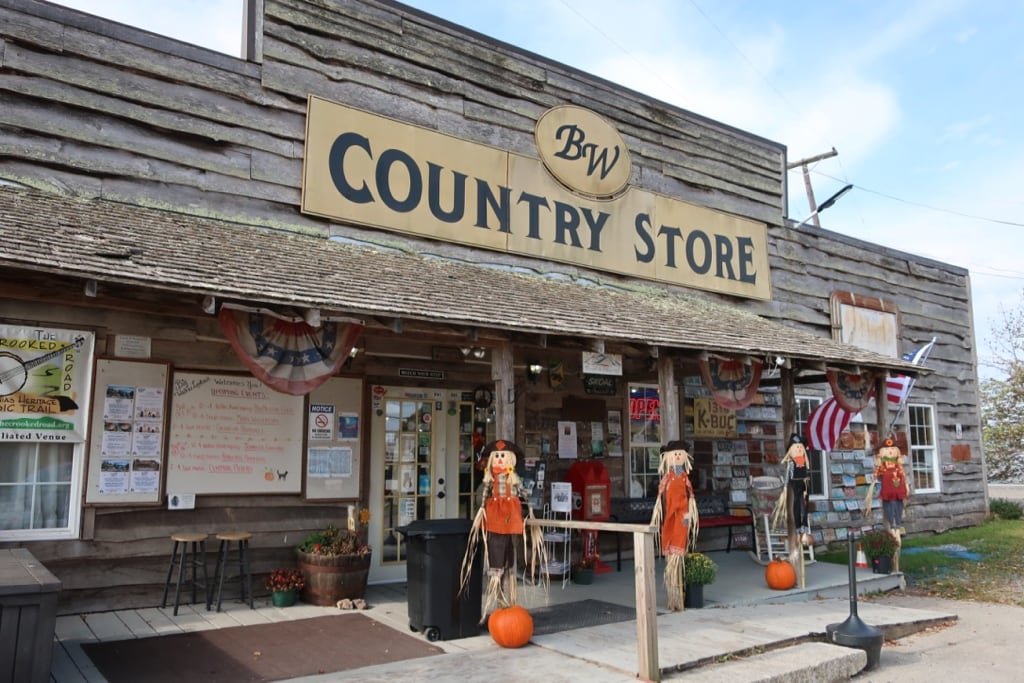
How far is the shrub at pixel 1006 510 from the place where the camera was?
16.7 meters

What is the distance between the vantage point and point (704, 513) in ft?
36.8

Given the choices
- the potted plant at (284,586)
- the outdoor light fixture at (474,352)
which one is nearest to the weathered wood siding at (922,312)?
the outdoor light fixture at (474,352)

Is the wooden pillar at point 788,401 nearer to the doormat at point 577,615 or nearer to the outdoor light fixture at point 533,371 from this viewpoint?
the outdoor light fixture at point 533,371

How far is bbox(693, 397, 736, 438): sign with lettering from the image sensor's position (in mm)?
11938

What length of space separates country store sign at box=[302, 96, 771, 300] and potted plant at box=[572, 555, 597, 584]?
12.9ft

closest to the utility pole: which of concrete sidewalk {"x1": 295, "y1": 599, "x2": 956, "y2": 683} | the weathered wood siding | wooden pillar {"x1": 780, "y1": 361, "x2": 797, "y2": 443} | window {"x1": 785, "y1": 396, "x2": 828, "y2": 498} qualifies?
the weathered wood siding

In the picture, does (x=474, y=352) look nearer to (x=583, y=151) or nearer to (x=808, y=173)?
(x=583, y=151)

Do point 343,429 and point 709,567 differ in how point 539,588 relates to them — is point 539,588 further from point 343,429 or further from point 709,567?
point 343,429

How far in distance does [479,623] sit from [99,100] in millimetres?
6042

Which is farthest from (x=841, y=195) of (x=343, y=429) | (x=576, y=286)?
(x=343, y=429)

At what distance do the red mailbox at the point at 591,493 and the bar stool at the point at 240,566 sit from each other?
3.96 meters

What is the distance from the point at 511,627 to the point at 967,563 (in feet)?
28.9

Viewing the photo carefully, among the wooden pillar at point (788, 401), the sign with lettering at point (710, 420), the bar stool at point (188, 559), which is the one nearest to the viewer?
the bar stool at point (188, 559)

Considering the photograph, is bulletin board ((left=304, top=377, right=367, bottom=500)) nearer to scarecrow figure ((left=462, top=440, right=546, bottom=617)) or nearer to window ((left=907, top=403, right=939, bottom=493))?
scarecrow figure ((left=462, top=440, right=546, bottom=617))
